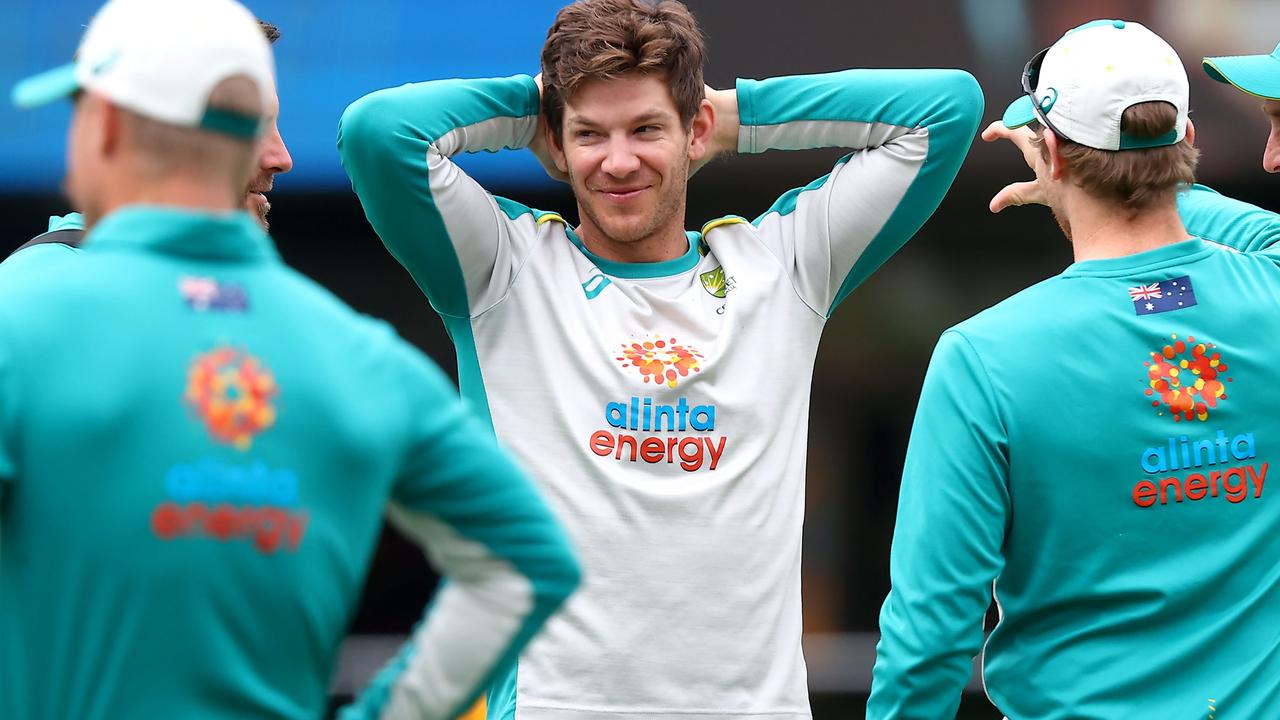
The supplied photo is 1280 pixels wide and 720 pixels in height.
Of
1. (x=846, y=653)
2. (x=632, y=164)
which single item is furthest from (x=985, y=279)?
(x=632, y=164)

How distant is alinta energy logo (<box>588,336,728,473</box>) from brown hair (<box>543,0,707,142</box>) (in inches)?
23.0

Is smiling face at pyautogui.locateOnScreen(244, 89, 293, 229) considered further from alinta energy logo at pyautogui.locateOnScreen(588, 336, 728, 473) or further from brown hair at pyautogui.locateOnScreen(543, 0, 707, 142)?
alinta energy logo at pyautogui.locateOnScreen(588, 336, 728, 473)

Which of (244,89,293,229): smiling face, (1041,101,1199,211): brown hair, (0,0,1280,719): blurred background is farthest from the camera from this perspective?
(0,0,1280,719): blurred background

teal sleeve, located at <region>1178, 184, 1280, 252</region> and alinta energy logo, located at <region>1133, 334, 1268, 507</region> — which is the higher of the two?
teal sleeve, located at <region>1178, 184, 1280, 252</region>

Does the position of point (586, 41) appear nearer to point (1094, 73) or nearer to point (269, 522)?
point (1094, 73)

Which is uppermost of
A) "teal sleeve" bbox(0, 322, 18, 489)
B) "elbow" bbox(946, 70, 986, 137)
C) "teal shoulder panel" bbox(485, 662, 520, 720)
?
"teal sleeve" bbox(0, 322, 18, 489)

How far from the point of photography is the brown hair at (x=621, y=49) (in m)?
3.28

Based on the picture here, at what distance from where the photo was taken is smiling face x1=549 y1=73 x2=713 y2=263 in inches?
130

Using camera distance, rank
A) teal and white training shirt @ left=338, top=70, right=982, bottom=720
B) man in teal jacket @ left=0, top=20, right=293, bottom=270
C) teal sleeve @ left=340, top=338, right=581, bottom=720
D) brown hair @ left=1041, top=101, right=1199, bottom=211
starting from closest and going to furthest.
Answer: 1. teal sleeve @ left=340, top=338, right=581, bottom=720
2. brown hair @ left=1041, top=101, right=1199, bottom=211
3. man in teal jacket @ left=0, top=20, right=293, bottom=270
4. teal and white training shirt @ left=338, top=70, right=982, bottom=720

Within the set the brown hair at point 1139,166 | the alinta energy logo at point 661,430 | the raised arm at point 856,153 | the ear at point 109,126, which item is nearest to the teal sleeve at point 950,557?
the brown hair at point 1139,166

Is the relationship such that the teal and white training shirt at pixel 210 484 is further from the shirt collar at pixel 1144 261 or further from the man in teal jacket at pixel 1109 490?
the shirt collar at pixel 1144 261

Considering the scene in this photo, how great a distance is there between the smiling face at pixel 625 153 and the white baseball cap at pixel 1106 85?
748 millimetres

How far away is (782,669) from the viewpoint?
10.4 feet

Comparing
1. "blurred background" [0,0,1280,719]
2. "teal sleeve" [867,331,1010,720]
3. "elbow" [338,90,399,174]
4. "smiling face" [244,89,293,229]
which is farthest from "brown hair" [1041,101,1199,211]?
"blurred background" [0,0,1280,719]
